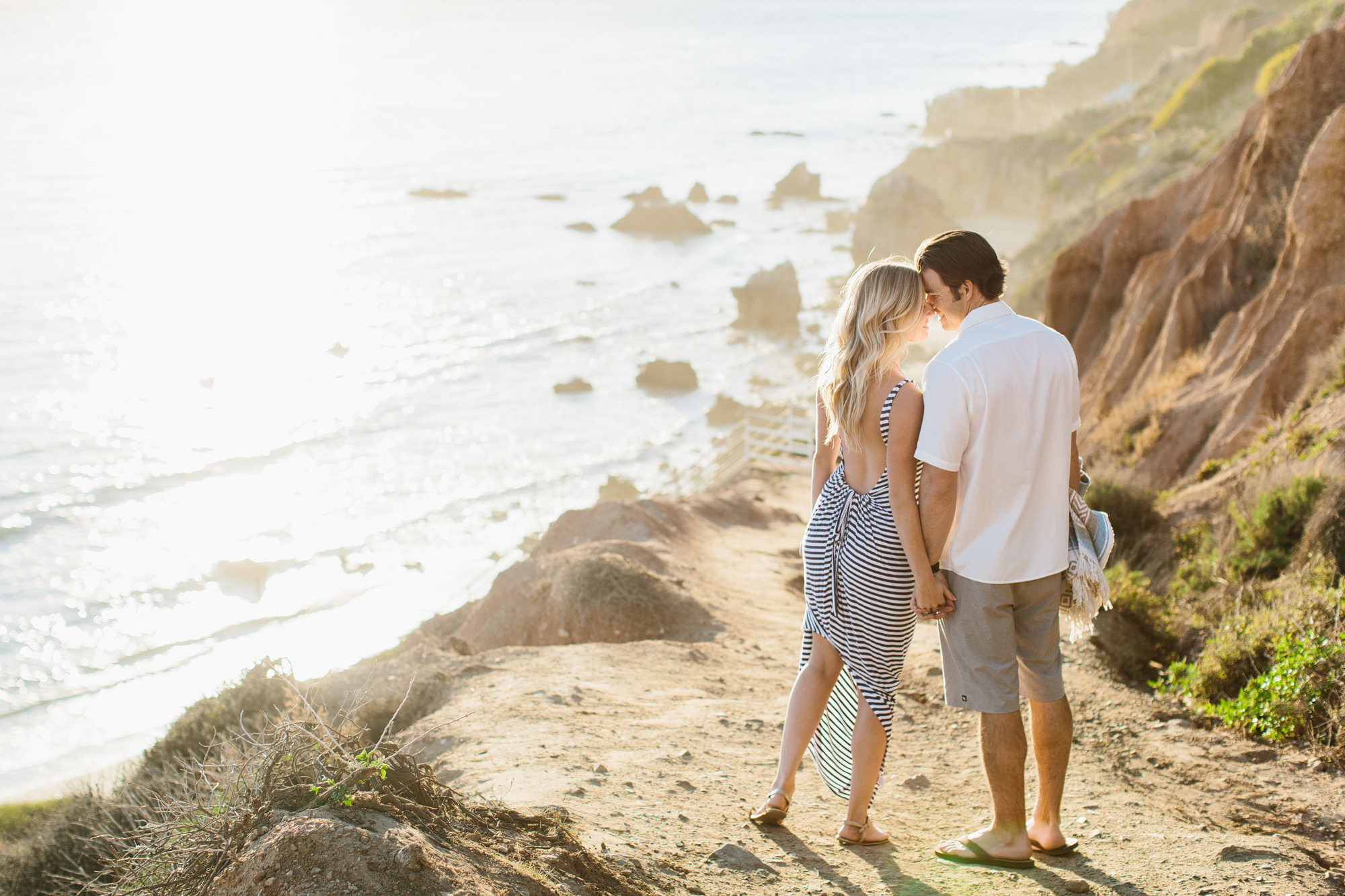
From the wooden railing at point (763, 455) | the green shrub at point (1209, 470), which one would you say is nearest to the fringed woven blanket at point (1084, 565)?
the green shrub at point (1209, 470)

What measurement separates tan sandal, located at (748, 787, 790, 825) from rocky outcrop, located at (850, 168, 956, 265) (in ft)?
164

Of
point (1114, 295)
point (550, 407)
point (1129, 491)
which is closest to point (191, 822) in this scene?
point (1129, 491)

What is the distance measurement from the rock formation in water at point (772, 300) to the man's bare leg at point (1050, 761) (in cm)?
4101

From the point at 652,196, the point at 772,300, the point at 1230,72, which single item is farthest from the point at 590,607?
the point at 652,196

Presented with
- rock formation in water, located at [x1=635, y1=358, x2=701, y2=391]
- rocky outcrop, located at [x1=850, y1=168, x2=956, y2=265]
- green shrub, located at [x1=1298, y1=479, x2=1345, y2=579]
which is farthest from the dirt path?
rocky outcrop, located at [x1=850, y1=168, x2=956, y2=265]

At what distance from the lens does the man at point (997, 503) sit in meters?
3.00

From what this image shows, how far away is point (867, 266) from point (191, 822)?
8.98 ft

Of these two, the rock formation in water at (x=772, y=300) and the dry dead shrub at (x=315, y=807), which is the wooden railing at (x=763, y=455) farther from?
the rock formation in water at (x=772, y=300)

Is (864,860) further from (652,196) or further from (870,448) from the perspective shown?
(652,196)

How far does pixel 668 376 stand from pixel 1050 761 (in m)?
32.9

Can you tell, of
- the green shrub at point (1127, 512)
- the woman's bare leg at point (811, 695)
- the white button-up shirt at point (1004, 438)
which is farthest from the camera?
the green shrub at point (1127, 512)

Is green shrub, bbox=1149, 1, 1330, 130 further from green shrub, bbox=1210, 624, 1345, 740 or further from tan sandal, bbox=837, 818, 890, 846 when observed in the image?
tan sandal, bbox=837, 818, 890, 846

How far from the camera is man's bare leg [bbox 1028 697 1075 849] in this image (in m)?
3.33

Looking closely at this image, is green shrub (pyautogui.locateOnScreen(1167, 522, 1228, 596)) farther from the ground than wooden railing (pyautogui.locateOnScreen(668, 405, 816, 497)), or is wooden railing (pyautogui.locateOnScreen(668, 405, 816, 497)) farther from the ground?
green shrub (pyautogui.locateOnScreen(1167, 522, 1228, 596))
